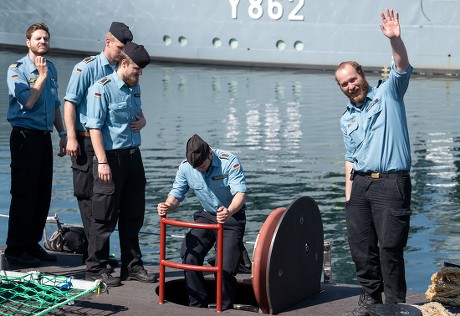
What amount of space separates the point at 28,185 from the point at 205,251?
172 cm

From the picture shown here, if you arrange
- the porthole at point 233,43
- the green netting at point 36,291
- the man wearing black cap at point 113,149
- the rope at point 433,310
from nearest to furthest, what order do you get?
the rope at point 433,310, the green netting at point 36,291, the man wearing black cap at point 113,149, the porthole at point 233,43

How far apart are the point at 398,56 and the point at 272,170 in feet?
38.1

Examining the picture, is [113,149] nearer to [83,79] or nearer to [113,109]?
[113,109]

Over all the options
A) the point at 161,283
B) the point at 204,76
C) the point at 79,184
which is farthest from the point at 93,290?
the point at 204,76

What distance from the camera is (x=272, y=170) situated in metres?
18.6

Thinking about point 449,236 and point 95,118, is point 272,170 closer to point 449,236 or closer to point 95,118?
point 449,236

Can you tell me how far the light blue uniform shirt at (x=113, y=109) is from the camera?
8344 millimetres

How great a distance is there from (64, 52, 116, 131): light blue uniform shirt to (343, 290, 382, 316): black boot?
8.88 ft

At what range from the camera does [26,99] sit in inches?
348

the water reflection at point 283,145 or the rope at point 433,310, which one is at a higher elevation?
the water reflection at point 283,145

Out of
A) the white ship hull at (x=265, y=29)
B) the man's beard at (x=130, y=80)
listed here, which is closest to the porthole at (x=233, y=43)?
the white ship hull at (x=265, y=29)

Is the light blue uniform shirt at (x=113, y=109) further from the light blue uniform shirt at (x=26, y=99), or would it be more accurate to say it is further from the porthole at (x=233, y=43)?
the porthole at (x=233, y=43)

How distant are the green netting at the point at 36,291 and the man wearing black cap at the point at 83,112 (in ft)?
2.42

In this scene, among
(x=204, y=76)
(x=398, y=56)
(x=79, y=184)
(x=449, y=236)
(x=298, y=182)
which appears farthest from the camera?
(x=204, y=76)
